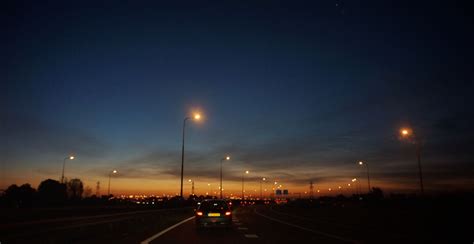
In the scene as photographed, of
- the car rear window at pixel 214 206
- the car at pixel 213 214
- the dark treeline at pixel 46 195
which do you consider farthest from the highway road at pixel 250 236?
Answer: the dark treeline at pixel 46 195

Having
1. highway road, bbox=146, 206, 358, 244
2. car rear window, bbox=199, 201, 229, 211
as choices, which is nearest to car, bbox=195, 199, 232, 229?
car rear window, bbox=199, 201, 229, 211

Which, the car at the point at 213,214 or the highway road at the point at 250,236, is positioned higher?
the car at the point at 213,214

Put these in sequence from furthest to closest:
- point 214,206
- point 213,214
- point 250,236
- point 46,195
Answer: point 46,195 → point 214,206 → point 213,214 → point 250,236

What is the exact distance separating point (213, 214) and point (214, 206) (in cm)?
54

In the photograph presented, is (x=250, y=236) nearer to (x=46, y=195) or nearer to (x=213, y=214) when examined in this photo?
(x=213, y=214)

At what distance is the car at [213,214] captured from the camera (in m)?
23.2

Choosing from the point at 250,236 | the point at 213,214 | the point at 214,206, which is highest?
the point at 214,206

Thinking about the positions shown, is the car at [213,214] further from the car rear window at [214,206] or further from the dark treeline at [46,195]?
the dark treeline at [46,195]

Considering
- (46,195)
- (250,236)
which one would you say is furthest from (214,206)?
(46,195)

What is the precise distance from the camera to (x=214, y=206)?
23.7 m

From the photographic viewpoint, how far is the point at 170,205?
202ft

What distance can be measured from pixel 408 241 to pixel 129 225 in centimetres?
1590

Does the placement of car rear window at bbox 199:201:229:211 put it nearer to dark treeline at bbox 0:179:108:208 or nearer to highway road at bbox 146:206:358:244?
highway road at bbox 146:206:358:244

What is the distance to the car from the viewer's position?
2323cm
